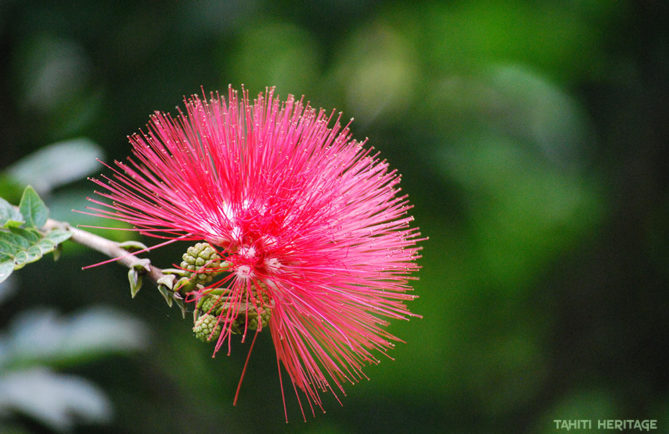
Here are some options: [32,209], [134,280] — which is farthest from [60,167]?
[134,280]

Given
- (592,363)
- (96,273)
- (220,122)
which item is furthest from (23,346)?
(592,363)

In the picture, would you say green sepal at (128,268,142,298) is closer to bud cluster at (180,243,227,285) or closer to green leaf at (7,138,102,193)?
bud cluster at (180,243,227,285)

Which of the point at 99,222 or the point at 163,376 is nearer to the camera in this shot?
the point at 99,222

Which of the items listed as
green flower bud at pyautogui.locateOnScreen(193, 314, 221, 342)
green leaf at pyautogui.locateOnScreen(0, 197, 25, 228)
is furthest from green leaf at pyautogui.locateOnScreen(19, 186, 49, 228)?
green flower bud at pyautogui.locateOnScreen(193, 314, 221, 342)

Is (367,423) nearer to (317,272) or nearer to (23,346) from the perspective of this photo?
(23,346)

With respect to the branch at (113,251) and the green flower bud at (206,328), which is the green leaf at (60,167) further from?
the green flower bud at (206,328)

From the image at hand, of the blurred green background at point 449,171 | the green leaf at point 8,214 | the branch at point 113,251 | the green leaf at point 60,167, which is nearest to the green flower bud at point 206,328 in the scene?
the branch at point 113,251
